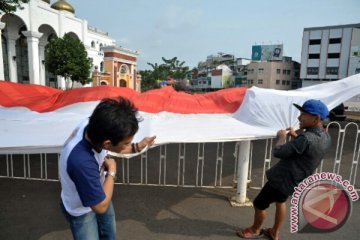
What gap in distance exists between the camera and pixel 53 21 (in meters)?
28.9

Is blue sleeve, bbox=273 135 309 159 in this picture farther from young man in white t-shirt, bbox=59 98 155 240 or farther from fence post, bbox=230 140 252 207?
young man in white t-shirt, bbox=59 98 155 240

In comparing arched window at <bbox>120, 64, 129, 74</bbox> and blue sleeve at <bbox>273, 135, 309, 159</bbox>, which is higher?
arched window at <bbox>120, 64, 129, 74</bbox>

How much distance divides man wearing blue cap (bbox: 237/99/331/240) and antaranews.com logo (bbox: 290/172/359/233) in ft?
0.99

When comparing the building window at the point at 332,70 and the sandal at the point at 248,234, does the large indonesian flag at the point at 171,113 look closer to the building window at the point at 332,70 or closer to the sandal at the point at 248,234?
the sandal at the point at 248,234

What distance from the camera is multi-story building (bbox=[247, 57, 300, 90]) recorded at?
178ft

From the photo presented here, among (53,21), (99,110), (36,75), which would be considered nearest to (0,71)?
(36,75)

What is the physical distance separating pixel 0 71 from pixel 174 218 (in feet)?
70.9

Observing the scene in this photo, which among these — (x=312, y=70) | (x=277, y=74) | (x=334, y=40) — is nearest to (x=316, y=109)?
(x=312, y=70)

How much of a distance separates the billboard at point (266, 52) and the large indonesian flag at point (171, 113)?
60440 mm

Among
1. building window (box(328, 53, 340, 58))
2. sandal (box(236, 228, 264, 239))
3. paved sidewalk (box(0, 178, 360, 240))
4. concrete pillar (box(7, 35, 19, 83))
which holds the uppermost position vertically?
building window (box(328, 53, 340, 58))

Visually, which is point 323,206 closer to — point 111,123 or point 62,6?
point 111,123

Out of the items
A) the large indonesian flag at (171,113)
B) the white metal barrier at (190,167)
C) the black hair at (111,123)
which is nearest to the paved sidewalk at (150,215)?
the white metal barrier at (190,167)

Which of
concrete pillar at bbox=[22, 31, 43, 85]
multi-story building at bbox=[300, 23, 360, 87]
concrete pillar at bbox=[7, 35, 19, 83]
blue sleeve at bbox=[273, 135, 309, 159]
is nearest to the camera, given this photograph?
blue sleeve at bbox=[273, 135, 309, 159]

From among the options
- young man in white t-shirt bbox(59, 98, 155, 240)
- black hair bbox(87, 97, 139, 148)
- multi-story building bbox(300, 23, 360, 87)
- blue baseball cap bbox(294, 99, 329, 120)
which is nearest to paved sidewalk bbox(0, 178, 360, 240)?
blue baseball cap bbox(294, 99, 329, 120)
